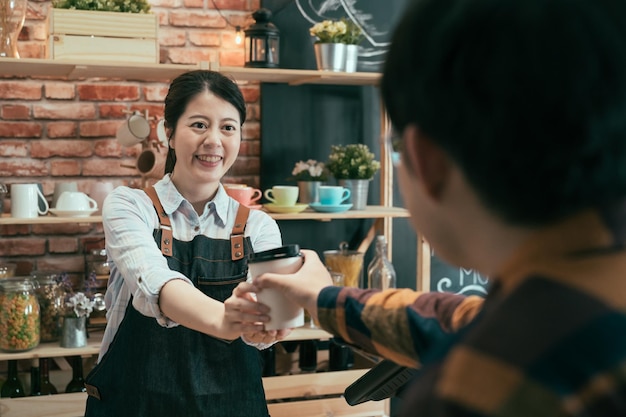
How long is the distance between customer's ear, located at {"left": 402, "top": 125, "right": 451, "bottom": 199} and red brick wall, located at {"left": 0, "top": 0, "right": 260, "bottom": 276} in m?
2.73

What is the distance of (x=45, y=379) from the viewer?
3148 millimetres

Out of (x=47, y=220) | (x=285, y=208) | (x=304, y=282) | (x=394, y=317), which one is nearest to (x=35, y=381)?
(x=47, y=220)

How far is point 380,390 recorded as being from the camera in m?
1.44

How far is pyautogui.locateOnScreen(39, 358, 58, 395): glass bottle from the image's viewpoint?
10.2 ft

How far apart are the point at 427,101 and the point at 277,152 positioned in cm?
292

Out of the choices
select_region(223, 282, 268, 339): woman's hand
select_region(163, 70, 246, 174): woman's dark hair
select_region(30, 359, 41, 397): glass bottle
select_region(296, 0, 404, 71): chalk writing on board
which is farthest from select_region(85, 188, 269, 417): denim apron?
select_region(296, 0, 404, 71): chalk writing on board

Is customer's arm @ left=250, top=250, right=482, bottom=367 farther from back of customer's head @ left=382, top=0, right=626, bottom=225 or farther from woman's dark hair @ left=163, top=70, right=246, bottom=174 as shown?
woman's dark hair @ left=163, top=70, right=246, bottom=174

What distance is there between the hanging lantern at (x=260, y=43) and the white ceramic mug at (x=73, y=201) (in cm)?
82

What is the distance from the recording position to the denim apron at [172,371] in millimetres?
2064

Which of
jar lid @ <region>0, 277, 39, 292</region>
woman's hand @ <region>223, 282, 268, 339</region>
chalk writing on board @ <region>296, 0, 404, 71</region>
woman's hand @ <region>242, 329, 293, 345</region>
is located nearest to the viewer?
woman's hand @ <region>223, 282, 268, 339</region>

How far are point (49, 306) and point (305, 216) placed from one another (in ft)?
3.34

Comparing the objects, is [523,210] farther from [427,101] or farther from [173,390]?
[173,390]

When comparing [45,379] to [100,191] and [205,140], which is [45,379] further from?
[205,140]

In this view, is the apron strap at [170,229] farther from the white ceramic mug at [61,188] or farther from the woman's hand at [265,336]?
the white ceramic mug at [61,188]
